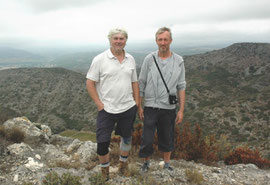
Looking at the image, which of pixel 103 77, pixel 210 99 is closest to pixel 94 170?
pixel 103 77

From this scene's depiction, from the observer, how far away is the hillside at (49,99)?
57469 mm

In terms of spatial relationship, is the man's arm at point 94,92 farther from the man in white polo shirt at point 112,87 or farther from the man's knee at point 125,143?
the man's knee at point 125,143

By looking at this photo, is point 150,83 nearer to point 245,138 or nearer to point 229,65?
point 245,138

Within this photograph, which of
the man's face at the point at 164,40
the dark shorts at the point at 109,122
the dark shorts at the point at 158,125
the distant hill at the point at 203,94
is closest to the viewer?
the dark shorts at the point at 109,122

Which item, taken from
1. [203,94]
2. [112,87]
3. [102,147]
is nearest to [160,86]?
[112,87]

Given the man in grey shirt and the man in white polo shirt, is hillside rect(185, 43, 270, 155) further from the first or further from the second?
the man in white polo shirt

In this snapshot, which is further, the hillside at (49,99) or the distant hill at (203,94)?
the hillside at (49,99)

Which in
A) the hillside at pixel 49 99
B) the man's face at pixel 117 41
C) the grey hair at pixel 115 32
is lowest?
the hillside at pixel 49 99

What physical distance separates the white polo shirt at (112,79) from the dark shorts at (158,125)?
1.78ft

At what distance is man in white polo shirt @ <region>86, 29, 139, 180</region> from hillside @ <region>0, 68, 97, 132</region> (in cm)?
5218

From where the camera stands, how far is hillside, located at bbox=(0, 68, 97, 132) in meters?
57.5

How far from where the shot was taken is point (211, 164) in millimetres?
4621

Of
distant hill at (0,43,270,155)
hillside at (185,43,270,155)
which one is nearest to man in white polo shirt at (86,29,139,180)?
hillside at (185,43,270,155)

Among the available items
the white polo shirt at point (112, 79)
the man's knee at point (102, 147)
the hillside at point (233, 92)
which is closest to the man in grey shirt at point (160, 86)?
the white polo shirt at point (112, 79)
